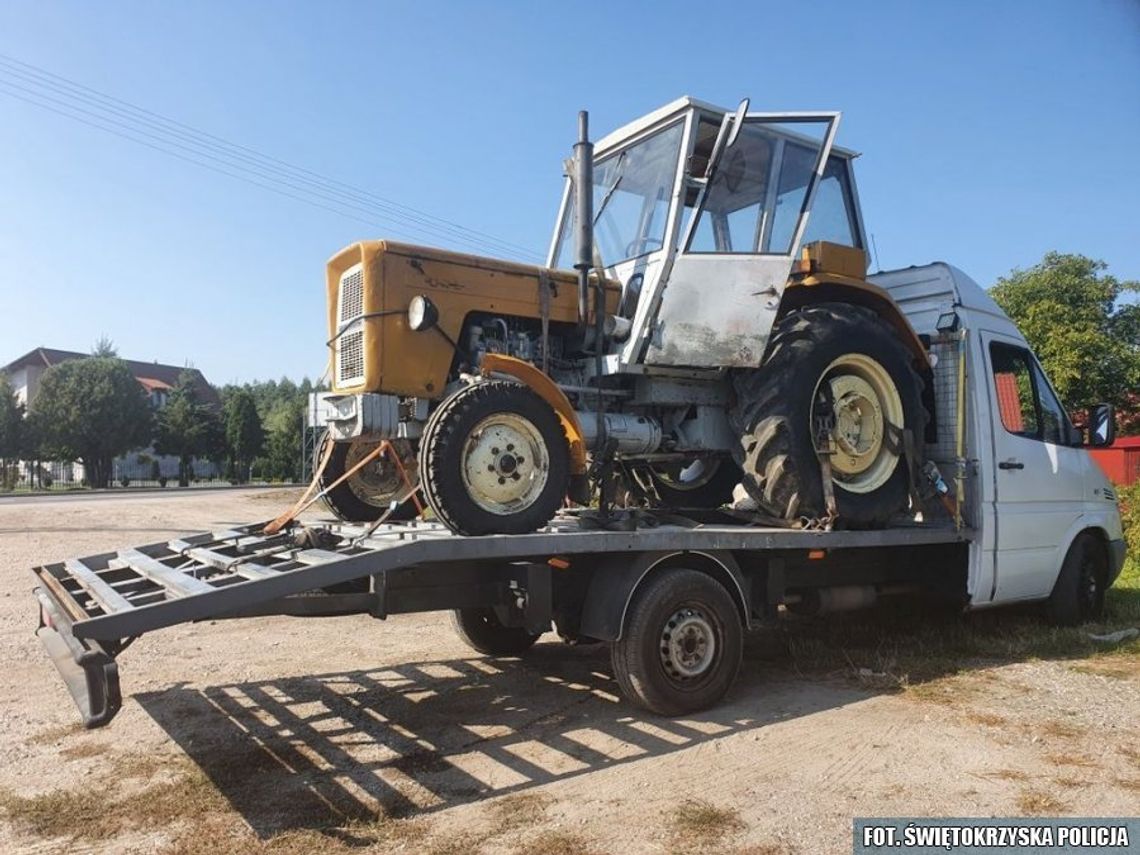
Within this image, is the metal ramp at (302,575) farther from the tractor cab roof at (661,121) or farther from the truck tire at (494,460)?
the tractor cab roof at (661,121)

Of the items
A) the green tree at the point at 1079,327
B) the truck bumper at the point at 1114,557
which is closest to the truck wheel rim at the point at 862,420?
the truck bumper at the point at 1114,557

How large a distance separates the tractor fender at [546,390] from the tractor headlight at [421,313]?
0.42 m

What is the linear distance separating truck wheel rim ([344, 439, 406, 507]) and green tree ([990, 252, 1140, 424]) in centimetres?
2272

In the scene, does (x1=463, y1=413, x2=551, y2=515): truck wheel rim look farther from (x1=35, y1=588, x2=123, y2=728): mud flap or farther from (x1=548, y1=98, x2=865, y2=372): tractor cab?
(x1=35, y1=588, x2=123, y2=728): mud flap

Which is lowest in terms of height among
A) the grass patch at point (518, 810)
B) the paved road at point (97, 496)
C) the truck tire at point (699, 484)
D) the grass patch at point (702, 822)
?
the grass patch at point (518, 810)

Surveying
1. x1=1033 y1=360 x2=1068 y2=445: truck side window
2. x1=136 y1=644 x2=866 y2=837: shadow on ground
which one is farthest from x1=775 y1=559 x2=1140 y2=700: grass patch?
x1=1033 y1=360 x2=1068 y2=445: truck side window

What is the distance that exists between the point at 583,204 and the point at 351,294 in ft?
5.43

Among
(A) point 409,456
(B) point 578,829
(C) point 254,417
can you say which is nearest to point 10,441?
(C) point 254,417

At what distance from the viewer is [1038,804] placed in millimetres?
4074

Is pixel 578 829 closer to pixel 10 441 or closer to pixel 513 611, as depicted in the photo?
pixel 513 611

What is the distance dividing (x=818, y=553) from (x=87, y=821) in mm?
4677

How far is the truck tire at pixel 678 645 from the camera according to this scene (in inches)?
208

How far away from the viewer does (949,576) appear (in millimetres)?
7316

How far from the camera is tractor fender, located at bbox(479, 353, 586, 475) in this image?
17.9ft
